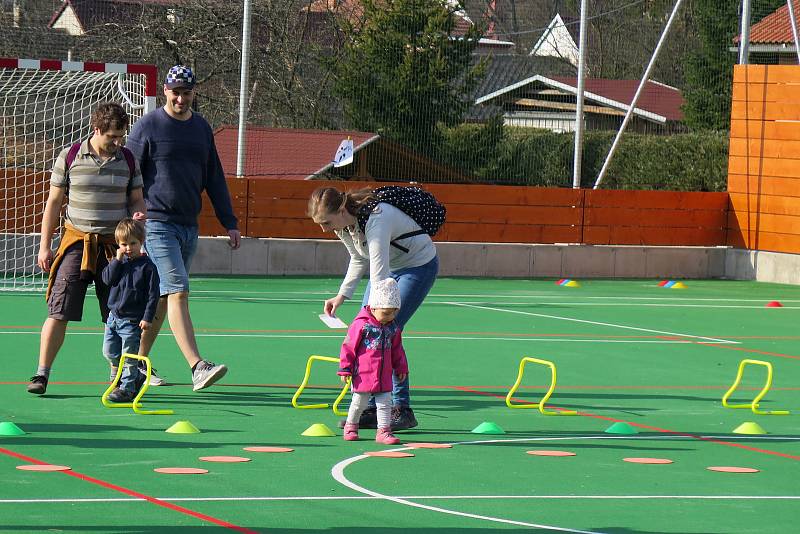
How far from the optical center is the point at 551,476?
26.2ft

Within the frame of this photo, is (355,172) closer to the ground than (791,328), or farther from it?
farther from it

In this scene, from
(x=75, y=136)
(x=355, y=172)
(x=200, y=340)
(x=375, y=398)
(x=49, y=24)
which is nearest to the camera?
(x=375, y=398)

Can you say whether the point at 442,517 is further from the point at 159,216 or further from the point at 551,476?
the point at 159,216

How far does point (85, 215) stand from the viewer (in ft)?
33.6

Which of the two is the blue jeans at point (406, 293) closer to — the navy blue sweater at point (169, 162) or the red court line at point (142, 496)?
the navy blue sweater at point (169, 162)

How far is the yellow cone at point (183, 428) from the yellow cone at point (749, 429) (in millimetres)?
3384

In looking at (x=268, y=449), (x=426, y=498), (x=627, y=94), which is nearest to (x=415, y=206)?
(x=268, y=449)

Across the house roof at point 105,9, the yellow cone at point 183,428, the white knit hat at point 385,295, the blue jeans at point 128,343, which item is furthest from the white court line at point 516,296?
the house roof at point 105,9

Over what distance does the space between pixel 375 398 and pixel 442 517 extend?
2201 mm

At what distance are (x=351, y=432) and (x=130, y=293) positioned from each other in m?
2.02

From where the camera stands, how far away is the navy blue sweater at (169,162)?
34.2 ft

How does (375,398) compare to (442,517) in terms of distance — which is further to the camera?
(375,398)

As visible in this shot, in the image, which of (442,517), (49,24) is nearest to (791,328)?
(442,517)

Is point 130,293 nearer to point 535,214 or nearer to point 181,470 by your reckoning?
point 181,470
